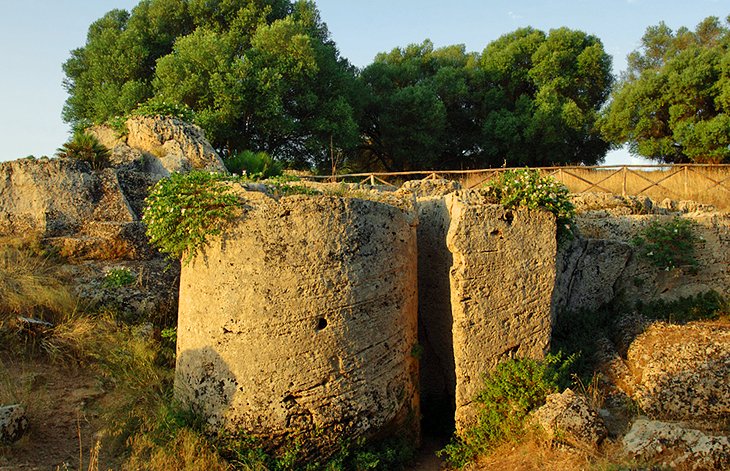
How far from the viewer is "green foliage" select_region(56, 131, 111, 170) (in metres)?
10.4

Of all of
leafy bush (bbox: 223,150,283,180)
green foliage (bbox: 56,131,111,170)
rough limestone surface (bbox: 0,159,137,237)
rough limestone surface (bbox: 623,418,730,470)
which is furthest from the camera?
leafy bush (bbox: 223,150,283,180)

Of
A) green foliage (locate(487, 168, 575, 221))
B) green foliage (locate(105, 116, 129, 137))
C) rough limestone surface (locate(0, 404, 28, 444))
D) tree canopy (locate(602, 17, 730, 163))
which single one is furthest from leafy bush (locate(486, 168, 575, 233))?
tree canopy (locate(602, 17, 730, 163))

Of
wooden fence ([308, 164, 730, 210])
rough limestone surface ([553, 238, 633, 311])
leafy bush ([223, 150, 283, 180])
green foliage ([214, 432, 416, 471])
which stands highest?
leafy bush ([223, 150, 283, 180])

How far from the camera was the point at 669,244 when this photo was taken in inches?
386

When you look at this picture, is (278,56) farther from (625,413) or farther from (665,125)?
(625,413)

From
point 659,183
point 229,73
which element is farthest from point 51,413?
point 229,73

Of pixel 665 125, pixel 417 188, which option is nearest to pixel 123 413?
pixel 417 188

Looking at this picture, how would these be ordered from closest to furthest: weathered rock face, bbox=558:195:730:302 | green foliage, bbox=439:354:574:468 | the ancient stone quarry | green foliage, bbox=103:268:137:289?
the ancient stone quarry → green foliage, bbox=439:354:574:468 → green foliage, bbox=103:268:137:289 → weathered rock face, bbox=558:195:730:302

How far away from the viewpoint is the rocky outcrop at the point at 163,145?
1170 cm

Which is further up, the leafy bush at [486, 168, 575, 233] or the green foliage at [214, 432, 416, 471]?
the leafy bush at [486, 168, 575, 233]

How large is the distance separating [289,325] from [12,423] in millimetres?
3189

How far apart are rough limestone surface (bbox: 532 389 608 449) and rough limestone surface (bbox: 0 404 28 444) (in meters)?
5.74

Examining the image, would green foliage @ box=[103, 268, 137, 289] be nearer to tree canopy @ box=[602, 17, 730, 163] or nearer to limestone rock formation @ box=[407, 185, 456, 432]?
limestone rock formation @ box=[407, 185, 456, 432]

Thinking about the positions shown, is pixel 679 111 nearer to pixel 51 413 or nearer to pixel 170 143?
pixel 170 143
